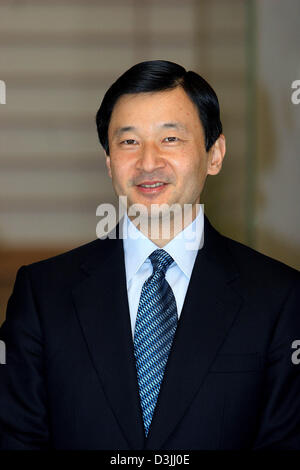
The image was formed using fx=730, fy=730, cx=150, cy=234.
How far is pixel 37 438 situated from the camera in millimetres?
1762

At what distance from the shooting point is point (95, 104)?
160 inches

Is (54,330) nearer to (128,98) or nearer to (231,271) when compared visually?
(231,271)

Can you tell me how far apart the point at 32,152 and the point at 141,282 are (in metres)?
2.35

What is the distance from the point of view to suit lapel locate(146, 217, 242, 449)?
1713 mm

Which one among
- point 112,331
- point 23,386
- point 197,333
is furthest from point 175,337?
point 23,386

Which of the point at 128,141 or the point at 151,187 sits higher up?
the point at 128,141

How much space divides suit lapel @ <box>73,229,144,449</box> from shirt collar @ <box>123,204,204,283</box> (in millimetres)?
26

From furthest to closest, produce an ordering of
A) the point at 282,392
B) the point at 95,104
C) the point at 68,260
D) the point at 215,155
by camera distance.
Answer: the point at 95,104 → the point at 215,155 → the point at 68,260 → the point at 282,392


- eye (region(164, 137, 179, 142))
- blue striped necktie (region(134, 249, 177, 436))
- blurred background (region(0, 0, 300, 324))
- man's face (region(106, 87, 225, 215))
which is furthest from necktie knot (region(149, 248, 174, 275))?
blurred background (region(0, 0, 300, 324))

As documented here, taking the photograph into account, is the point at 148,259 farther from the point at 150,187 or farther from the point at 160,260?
the point at 150,187

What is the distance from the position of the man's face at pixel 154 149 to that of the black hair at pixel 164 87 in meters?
0.02

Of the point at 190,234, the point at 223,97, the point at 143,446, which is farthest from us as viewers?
the point at 223,97

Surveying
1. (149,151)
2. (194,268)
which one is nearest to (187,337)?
(194,268)

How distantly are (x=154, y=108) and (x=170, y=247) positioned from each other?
0.36 m
